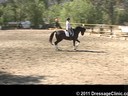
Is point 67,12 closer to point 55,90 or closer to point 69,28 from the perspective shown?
point 69,28

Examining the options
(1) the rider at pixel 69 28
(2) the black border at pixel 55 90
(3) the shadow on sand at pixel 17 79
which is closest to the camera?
(2) the black border at pixel 55 90

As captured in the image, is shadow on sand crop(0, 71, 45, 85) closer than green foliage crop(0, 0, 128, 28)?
Yes

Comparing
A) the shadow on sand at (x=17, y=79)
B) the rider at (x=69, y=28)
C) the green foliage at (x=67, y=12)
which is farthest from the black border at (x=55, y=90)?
the green foliage at (x=67, y=12)

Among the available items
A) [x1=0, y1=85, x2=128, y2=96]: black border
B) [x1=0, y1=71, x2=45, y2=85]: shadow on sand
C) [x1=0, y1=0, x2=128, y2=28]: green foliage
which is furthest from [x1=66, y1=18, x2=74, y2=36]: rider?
[x1=0, y1=0, x2=128, y2=28]: green foliage

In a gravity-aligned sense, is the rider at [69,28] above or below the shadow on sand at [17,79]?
above

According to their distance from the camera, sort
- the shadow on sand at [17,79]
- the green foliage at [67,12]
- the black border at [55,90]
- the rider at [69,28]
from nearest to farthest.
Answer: the black border at [55,90]
the shadow on sand at [17,79]
the rider at [69,28]
the green foliage at [67,12]

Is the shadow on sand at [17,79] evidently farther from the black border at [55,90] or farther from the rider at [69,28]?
the rider at [69,28]

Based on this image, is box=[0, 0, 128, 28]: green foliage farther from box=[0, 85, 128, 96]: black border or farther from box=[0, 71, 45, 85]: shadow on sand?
box=[0, 85, 128, 96]: black border

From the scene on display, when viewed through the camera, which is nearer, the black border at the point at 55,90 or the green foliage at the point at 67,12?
the black border at the point at 55,90

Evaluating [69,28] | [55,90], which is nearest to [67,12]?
[69,28]

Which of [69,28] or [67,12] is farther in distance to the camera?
[67,12]

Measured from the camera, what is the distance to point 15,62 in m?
11.8

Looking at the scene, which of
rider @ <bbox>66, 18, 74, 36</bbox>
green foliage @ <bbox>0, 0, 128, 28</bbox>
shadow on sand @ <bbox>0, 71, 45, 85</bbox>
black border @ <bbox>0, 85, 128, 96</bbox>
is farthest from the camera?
green foliage @ <bbox>0, 0, 128, 28</bbox>

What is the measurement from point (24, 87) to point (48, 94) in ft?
1.13
